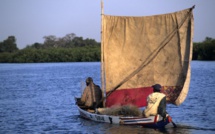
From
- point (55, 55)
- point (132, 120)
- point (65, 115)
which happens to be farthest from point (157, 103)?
point (55, 55)

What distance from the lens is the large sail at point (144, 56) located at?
2089cm

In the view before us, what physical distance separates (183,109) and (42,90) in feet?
59.1

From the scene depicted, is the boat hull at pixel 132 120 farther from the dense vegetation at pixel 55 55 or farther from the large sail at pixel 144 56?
the dense vegetation at pixel 55 55

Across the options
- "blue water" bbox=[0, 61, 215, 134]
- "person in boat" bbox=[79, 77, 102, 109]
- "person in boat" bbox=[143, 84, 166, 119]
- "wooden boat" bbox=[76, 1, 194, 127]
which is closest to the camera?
"person in boat" bbox=[143, 84, 166, 119]

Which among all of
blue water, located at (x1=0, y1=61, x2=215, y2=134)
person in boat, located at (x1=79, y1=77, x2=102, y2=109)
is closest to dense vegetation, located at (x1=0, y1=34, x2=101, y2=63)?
blue water, located at (x1=0, y1=61, x2=215, y2=134)

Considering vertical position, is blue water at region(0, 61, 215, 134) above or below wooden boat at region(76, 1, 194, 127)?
below

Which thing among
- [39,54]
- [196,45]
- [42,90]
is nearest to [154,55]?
[42,90]

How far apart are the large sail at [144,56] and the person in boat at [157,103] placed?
155 centimetres

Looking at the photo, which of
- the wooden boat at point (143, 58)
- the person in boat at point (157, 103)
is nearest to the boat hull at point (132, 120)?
the wooden boat at point (143, 58)

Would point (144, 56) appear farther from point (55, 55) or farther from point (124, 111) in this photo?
point (55, 55)

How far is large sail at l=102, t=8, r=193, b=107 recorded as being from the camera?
2089cm

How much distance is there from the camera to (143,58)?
2145 centimetres

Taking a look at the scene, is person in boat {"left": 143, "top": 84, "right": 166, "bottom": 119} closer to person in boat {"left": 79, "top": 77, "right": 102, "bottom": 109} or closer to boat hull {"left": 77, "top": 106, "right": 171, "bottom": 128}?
boat hull {"left": 77, "top": 106, "right": 171, "bottom": 128}

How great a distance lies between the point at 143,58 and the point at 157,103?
275cm
